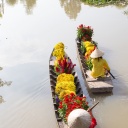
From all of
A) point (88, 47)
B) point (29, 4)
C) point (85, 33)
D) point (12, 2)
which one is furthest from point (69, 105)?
point (12, 2)

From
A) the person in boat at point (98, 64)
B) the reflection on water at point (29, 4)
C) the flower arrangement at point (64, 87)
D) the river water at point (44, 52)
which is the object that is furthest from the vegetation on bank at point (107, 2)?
the flower arrangement at point (64, 87)

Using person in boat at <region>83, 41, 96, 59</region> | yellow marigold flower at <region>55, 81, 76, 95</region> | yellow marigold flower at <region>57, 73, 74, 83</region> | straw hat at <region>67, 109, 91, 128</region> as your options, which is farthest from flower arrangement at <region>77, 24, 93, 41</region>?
straw hat at <region>67, 109, 91, 128</region>

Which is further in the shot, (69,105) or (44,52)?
(44,52)

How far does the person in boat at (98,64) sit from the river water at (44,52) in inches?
27.3

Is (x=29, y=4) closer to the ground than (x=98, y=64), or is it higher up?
higher up

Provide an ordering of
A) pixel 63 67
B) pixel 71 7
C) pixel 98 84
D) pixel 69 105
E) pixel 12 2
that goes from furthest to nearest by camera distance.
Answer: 1. pixel 12 2
2. pixel 71 7
3. pixel 63 67
4. pixel 98 84
5. pixel 69 105

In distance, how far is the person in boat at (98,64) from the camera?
913 centimetres

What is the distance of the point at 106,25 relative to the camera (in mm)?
15633

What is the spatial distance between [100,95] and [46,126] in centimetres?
208

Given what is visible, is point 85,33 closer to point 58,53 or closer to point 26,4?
point 58,53

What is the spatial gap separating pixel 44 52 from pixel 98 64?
4193 mm

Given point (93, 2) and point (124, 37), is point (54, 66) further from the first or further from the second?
Result: point (93, 2)

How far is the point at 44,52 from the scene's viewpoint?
42.1ft

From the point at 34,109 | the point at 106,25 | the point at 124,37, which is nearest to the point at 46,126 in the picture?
the point at 34,109
